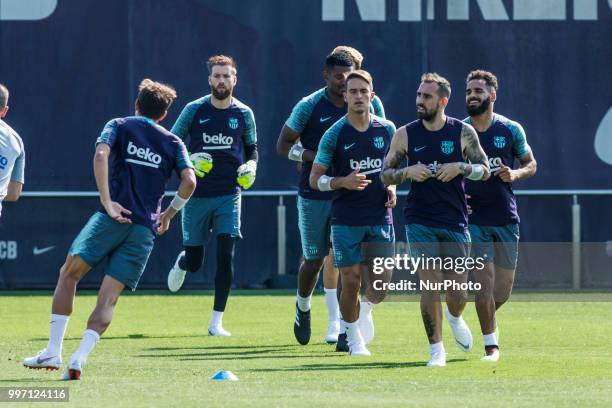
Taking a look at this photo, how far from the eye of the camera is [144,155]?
9695 millimetres

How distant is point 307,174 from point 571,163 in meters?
7.32

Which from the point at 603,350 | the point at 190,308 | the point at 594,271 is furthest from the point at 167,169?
the point at 594,271

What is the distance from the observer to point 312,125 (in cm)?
1238

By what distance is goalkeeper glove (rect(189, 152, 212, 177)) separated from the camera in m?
13.5

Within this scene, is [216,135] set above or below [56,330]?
above

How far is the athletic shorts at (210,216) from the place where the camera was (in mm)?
13680

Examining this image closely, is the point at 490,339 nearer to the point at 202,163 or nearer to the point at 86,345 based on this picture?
the point at 86,345

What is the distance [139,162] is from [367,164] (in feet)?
6.99

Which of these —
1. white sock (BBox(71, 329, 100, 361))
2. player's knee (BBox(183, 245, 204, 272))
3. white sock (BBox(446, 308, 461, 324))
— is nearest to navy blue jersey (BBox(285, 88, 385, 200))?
white sock (BBox(446, 308, 461, 324))

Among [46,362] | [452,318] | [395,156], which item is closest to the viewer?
[46,362]

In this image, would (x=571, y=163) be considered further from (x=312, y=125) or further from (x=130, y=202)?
(x=130, y=202)

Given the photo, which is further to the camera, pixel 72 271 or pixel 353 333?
pixel 353 333

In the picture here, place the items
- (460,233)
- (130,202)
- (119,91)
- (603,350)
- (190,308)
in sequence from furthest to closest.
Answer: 1. (119,91)
2. (190,308)
3. (603,350)
4. (460,233)
5. (130,202)

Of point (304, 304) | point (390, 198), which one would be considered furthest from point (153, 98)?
point (304, 304)
